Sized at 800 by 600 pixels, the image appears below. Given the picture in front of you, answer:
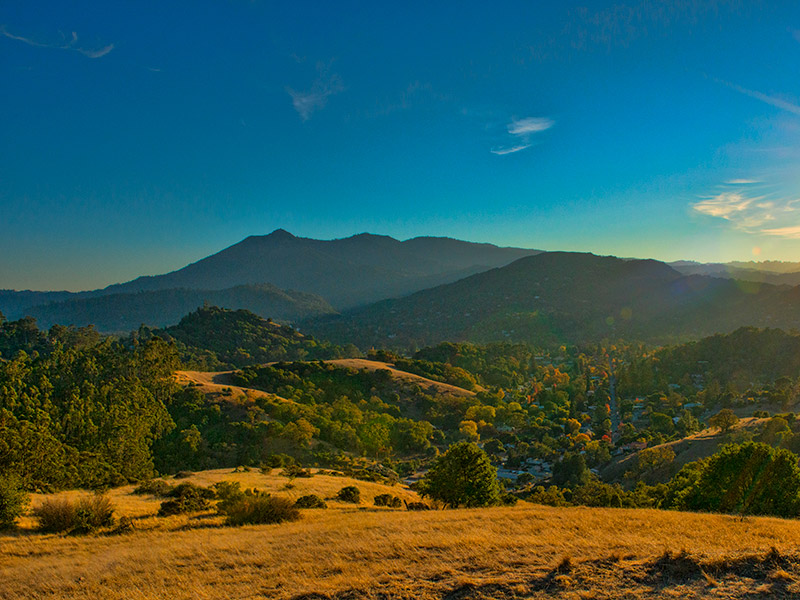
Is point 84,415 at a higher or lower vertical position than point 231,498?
higher

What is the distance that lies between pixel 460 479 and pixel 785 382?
362ft

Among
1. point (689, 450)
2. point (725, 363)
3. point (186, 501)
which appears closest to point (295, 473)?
point (186, 501)

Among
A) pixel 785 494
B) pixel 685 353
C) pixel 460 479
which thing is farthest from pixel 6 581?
pixel 685 353

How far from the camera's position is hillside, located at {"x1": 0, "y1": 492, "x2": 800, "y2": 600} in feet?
42.5

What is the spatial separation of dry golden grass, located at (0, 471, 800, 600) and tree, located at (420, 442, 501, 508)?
8420 millimetres

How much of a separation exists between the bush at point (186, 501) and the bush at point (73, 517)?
3.35m

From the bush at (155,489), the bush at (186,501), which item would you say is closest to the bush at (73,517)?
the bush at (186,501)

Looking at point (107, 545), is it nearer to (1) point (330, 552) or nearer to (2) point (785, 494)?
(1) point (330, 552)

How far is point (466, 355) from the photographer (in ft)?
524

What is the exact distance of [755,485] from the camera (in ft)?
86.8

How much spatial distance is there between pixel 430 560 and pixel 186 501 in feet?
62.1

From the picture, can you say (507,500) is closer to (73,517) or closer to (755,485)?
(755,485)

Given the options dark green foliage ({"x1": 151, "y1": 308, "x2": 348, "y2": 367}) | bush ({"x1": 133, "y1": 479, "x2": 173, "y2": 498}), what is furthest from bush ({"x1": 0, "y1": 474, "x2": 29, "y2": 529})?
dark green foliage ({"x1": 151, "y1": 308, "x2": 348, "y2": 367})

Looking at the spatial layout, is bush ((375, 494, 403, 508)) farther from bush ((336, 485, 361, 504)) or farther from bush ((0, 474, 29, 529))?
bush ((0, 474, 29, 529))
